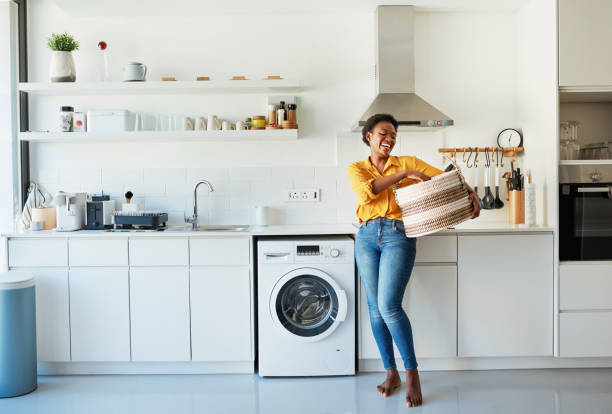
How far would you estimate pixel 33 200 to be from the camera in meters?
3.54

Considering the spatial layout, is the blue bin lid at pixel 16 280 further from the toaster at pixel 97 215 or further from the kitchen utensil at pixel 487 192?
the kitchen utensil at pixel 487 192

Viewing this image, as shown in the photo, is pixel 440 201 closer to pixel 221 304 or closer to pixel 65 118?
pixel 221 304

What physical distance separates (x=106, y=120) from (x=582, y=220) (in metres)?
3.27

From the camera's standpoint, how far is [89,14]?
359cm

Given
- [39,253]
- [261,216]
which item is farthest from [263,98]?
[39,253]

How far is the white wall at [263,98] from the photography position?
3.68 metres

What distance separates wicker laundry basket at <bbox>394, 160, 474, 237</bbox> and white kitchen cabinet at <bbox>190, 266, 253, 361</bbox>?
1166 millimetres

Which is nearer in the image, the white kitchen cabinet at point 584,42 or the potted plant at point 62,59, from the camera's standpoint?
the white kitchen cabinet at point 584,42

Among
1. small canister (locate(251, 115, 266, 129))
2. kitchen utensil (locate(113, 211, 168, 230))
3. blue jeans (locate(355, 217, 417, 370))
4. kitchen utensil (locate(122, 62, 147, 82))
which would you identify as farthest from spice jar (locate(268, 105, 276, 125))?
blue jeans (locate(355, 217, 417, 370))

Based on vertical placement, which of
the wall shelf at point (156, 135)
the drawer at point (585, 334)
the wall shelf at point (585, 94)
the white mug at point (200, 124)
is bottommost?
the drawer at point (585, 334)

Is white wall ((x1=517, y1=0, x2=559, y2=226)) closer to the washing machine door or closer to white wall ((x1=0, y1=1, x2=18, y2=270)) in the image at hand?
the washing machine door

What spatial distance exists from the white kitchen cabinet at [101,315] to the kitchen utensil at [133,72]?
4.42 feet

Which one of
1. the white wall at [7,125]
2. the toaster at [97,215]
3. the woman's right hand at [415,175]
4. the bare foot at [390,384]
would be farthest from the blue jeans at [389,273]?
the white wall at [7,125]

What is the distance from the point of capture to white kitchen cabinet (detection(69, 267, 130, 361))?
3.05 meters
